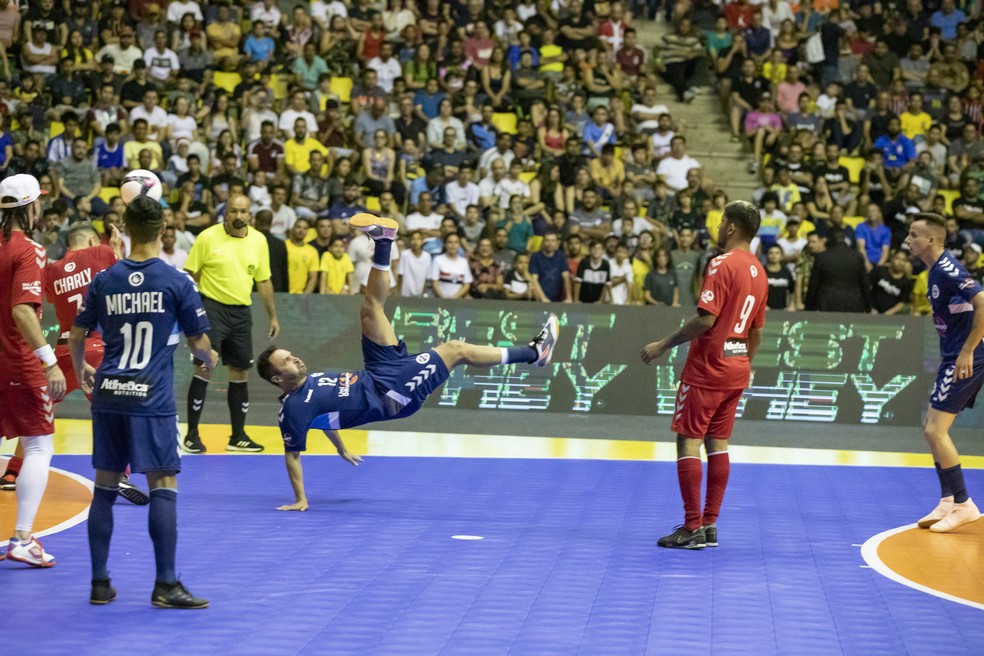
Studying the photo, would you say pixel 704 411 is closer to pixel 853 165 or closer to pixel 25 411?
pixel 25 411

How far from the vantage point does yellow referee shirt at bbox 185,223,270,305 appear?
1132 centimetres

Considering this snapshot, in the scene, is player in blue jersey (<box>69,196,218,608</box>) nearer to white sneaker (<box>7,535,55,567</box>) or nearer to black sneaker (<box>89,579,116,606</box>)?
black sneaker (<box>89,579,116,606</box>)

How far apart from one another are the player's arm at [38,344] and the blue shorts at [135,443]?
0.83 m

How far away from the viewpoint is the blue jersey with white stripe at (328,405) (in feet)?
28.1

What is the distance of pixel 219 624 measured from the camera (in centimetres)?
585

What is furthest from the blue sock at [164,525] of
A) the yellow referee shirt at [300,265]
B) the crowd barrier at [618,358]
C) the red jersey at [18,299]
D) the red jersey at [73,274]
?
the yellow referee shirt at [300,265]

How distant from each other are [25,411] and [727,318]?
13.6 ft

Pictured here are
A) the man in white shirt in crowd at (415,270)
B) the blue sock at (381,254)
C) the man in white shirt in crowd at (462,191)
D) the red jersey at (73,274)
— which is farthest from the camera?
the man in white shirt in crowd at (462,191)

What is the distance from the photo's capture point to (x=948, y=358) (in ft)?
28.5

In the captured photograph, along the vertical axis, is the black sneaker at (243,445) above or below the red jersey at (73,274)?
below

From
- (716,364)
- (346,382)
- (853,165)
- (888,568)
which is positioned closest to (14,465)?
(346,382)

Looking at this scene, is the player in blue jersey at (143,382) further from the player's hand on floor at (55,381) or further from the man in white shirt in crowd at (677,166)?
the man in white shirt in crowd at (677,166)

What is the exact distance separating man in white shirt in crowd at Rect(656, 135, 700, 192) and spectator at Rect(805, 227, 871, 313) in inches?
123

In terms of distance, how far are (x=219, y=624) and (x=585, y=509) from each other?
3.82 metres
